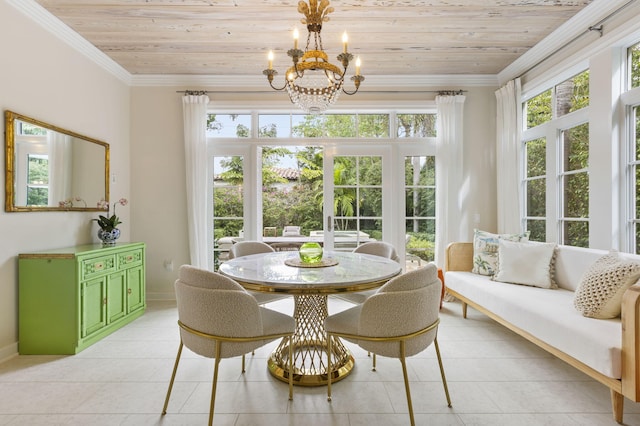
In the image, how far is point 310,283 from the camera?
1.61 metres

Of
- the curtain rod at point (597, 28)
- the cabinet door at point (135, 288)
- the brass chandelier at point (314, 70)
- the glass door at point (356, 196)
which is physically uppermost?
the curtain rod at point (597, 28)

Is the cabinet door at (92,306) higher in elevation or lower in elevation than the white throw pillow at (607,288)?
lower

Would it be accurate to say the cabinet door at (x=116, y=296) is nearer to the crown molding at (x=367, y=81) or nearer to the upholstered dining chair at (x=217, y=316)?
the upholstered dining chair at (x=217, y=316)

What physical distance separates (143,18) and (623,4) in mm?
3705

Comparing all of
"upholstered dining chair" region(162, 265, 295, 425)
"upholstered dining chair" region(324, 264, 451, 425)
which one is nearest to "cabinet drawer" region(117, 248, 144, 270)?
"upholstered dining chair" region(162, 265, 295, 425)

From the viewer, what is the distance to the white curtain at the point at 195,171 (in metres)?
3.75

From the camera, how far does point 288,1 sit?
2.48m

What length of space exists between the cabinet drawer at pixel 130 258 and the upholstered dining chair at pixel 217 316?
5.78ft

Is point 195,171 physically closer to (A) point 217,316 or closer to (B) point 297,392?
(A) point 217,316

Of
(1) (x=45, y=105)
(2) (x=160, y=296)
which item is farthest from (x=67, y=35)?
(2) (x=160, y=296)

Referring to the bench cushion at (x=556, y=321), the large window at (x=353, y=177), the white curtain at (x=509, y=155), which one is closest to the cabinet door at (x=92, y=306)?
the large window at (x=353, y=177)

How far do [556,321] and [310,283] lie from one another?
4.95 ft

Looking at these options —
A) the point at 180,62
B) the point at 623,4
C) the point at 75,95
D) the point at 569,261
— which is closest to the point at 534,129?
the point at 623,4

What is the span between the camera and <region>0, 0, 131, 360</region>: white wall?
2.36m
